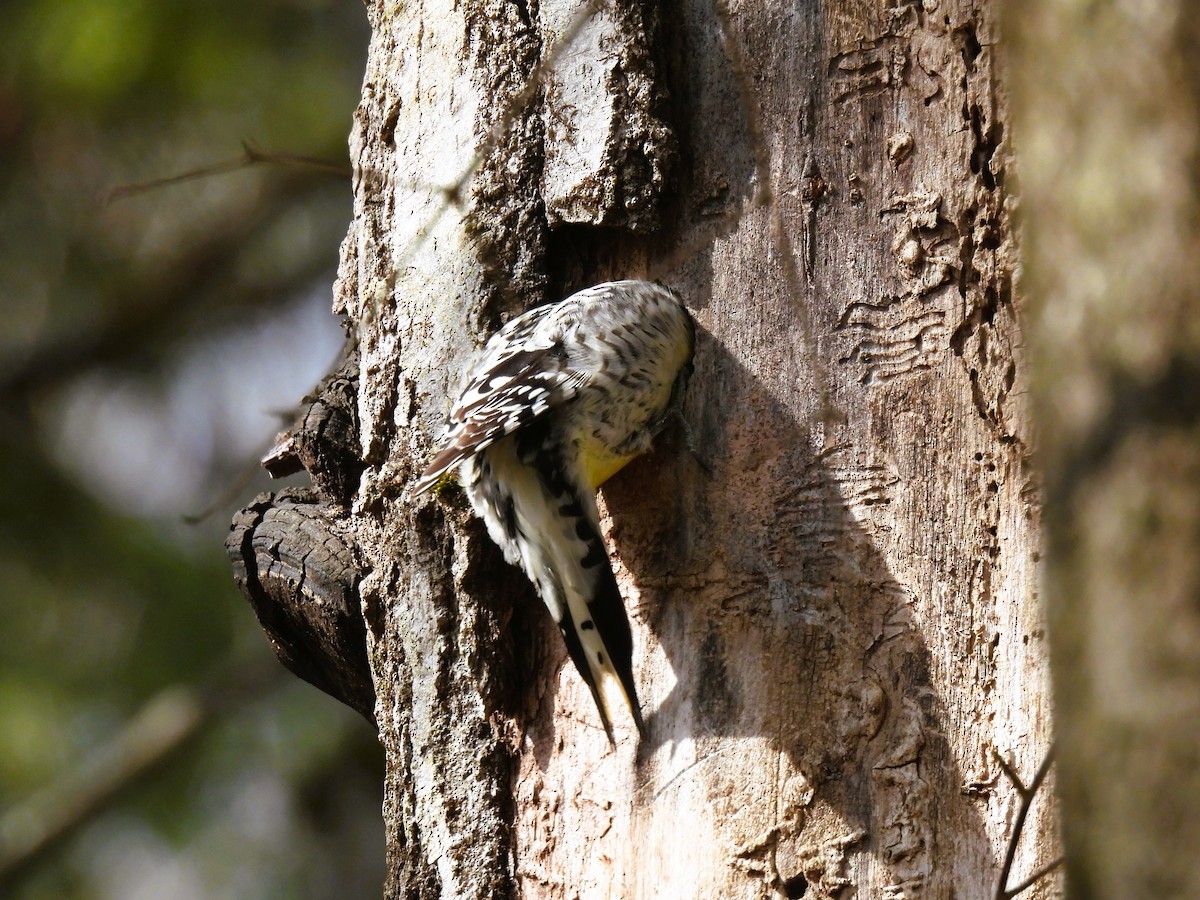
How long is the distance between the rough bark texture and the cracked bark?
1091 millimetres

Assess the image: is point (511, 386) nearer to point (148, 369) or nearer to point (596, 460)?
point (596, 460)

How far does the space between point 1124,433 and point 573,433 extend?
180cm

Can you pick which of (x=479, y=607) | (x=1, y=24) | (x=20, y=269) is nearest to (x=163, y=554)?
(x=20, y=269)

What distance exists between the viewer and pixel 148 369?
6020mm

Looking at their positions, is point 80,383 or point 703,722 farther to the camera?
point 80,383

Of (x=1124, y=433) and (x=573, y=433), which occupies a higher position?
(x=573, y=433)

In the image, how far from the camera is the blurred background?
581 centimetres

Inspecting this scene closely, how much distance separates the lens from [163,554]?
20.2 feet

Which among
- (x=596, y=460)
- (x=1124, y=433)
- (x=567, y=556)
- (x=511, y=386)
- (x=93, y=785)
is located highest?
(x=93, y=785)

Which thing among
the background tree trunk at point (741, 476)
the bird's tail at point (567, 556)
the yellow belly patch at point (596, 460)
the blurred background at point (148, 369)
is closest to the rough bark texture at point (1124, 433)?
the background tree trunk at point (741, 476)

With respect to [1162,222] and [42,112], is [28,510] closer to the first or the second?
[42,112]

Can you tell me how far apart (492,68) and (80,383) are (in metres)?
3.75

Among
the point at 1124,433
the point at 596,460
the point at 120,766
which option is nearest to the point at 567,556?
the point at 596,460

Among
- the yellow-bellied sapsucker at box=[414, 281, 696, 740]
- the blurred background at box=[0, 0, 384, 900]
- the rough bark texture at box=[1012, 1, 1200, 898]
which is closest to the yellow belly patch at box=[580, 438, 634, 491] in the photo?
the yellow-bellied sapsucker at box=[414, 281, 696, 740]
